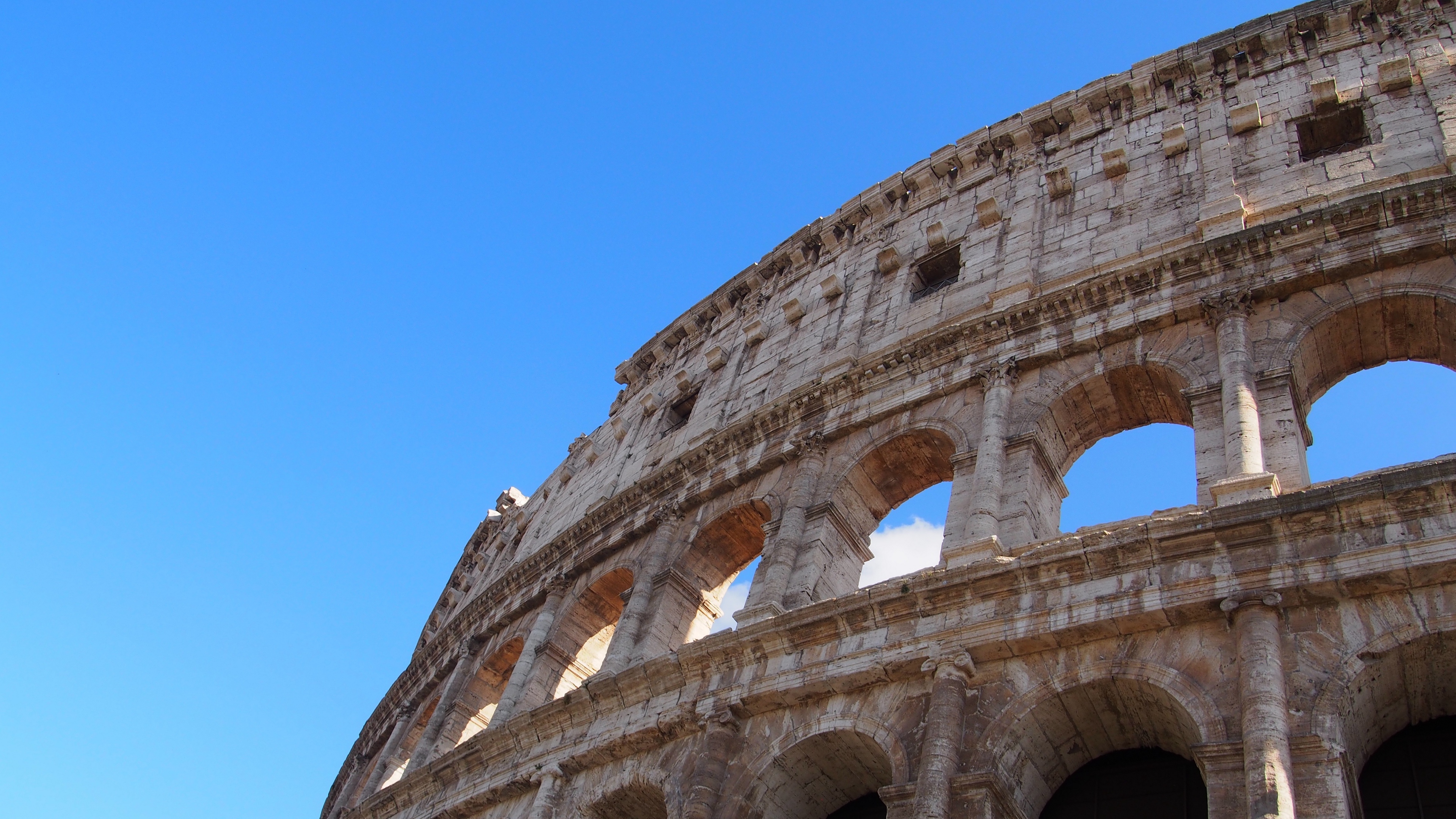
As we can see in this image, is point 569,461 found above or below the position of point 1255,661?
above

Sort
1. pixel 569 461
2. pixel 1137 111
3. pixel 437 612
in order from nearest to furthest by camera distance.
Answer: pixel 1137 111 < pixel 569 461 < pixel 437 612

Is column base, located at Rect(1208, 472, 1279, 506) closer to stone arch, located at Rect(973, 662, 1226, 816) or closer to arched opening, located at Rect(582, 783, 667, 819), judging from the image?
stone arch, located at Rect(973, 662, 1226, 816)

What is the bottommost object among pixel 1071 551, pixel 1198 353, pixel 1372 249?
pixel 1071 551

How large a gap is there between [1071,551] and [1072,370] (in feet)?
12.4

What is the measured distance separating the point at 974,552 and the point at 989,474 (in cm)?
137

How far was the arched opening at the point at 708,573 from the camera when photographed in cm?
1491

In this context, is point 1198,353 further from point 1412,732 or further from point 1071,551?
point 1412,732

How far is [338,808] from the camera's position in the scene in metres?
21.1

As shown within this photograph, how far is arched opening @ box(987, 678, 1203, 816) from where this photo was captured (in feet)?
30.3

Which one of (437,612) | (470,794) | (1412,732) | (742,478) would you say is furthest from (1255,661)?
(437,612)

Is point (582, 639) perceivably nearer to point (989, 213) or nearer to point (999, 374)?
point (999, 374)

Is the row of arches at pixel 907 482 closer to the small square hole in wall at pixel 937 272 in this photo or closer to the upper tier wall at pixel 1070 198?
the upper tier wall at pixel 1070 198

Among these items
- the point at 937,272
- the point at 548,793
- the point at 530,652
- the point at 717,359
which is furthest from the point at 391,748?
the point at 937,272

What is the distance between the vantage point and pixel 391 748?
19672mm
